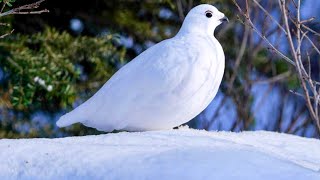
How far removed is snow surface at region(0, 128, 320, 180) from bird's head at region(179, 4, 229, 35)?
2.07 feet

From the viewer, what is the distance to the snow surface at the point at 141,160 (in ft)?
6.57

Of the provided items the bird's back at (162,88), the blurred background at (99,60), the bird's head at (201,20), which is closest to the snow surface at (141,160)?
the bird's back at (162,88)

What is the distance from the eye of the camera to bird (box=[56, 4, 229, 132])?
271 centimetres

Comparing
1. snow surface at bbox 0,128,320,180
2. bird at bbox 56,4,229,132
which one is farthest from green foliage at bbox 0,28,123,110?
snow surface at bbox 0,128,320,180

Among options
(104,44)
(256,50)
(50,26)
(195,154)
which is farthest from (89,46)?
(195,154)

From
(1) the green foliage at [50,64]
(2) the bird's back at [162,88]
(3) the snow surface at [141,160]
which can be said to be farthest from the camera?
(1) the green foliage at [50,64]

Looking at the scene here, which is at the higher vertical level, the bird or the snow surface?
the bird

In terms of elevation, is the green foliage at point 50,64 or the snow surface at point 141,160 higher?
the green foliage at point 50,64

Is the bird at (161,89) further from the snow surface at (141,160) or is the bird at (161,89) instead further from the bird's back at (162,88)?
the snow surface at (141,160)

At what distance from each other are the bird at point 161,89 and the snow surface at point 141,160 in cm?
25

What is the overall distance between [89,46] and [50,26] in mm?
620

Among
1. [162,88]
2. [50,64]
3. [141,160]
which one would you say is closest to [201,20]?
[162,88]

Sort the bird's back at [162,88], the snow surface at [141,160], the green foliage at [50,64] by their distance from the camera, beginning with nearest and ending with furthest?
the snow surface at [141,160] < the bird's back at [162,88] < the green foliage at [50,64]

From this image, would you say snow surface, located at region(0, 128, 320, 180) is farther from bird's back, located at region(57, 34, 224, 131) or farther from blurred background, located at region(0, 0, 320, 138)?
blurred background, located at region(0, 0, 320, 138)
